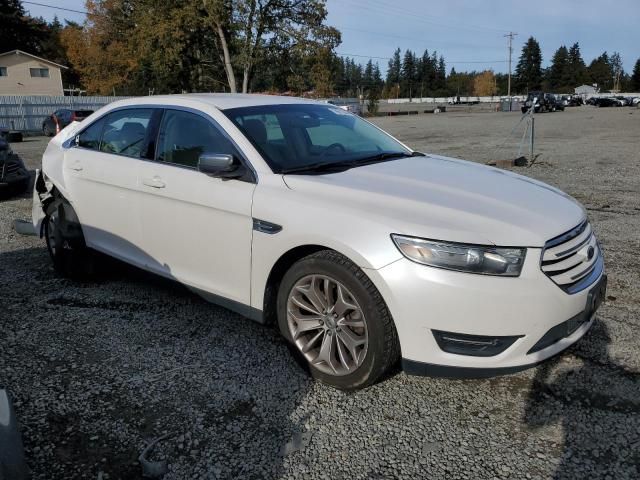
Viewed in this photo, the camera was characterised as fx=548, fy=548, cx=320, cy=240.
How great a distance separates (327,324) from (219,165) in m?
1.13

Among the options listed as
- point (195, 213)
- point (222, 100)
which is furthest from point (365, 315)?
point (222, 100)

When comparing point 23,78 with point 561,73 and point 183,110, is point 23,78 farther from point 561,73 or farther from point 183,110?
point 561,73

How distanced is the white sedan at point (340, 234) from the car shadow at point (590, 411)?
0.37m

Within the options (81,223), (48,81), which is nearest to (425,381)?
(81,223)

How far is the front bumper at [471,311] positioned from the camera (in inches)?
101

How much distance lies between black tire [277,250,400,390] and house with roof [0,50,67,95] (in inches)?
2089

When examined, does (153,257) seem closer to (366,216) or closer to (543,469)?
(366,216)

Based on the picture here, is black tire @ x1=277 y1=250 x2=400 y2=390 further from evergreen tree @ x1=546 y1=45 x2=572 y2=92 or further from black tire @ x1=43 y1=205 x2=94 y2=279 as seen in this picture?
evergreen tree @ x1=546 y1=45 x2=572 y2=92

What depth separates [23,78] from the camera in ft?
157

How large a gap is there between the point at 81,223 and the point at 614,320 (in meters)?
4.23

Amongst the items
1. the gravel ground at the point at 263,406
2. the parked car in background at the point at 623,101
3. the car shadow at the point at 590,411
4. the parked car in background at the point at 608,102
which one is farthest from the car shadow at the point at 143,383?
the parked car in background at the point at 623,101

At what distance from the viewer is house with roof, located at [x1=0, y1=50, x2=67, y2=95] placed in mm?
46812

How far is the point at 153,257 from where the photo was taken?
398cm

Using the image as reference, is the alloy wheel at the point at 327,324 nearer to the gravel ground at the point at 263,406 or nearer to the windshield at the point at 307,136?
the gravel ground at the point at 263,406
